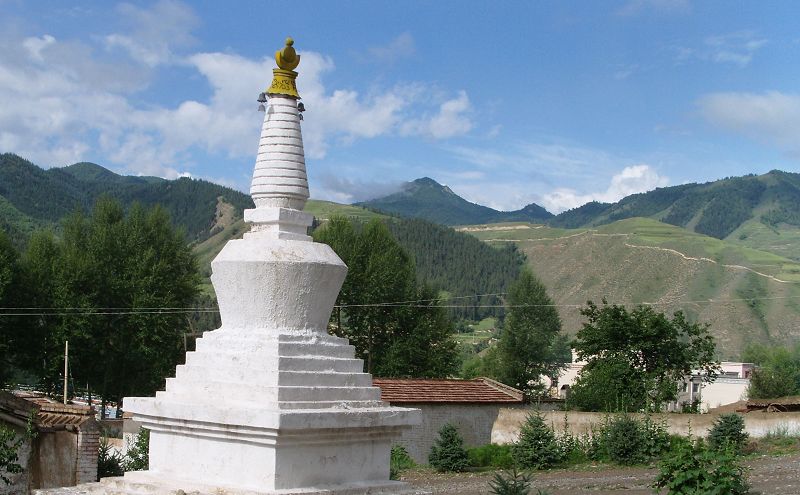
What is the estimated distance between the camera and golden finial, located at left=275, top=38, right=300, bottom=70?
32.9 feet

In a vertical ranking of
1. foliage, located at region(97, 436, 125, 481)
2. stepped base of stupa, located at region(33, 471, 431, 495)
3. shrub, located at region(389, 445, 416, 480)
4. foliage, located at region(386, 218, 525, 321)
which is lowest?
shrub, located at region(389, 445, 416, 480)

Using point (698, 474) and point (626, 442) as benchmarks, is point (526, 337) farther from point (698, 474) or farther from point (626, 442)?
point (698, 474)

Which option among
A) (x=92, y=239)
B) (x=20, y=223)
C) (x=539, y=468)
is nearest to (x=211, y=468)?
(x=539, y=468)

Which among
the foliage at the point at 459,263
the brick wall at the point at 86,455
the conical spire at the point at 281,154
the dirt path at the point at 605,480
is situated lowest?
the dirt path at the point at 605,480

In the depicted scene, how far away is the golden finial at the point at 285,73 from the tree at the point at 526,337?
4714cm

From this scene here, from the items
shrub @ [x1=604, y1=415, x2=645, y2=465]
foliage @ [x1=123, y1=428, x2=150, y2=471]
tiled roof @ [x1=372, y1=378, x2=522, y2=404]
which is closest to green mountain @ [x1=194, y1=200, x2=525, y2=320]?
tiled roof @ [x1=372, y1=378, x2=522, y2=404]

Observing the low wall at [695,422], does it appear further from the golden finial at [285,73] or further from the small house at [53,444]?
the golden finial at [285,73]

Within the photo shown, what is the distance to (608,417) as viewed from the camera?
30500 millimetres

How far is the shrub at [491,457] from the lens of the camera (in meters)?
30.5

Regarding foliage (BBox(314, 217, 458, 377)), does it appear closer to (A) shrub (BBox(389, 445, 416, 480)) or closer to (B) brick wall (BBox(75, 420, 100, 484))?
(A) shrub (BBox(389, 445, 416, 480))

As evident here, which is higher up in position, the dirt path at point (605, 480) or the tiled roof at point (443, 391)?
the tiled roof at point (443, 391)

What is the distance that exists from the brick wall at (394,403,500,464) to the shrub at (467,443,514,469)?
2446 millimetres

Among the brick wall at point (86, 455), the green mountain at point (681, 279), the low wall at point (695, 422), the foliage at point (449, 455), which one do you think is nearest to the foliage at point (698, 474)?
the brick wall at point (86, 455)

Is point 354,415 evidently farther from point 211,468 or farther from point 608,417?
point 608,417
